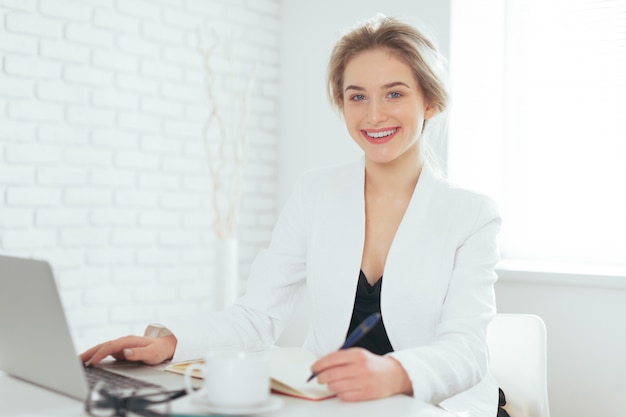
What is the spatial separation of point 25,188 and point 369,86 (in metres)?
1.58

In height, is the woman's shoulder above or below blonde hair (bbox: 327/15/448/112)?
below

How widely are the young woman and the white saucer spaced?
0.42 meters

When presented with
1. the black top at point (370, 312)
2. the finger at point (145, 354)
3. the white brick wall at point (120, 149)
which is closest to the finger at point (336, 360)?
the finger at point (145, 354)

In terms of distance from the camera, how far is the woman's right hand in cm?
140

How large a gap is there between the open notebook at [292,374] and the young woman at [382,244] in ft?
0.52

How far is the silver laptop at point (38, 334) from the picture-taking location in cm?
109

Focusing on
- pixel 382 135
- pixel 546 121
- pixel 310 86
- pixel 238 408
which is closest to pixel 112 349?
pixel 238 408

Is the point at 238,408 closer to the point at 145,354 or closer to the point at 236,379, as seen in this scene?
the point at 236,379

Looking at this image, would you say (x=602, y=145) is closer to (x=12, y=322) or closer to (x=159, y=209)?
(x=159, y=209)

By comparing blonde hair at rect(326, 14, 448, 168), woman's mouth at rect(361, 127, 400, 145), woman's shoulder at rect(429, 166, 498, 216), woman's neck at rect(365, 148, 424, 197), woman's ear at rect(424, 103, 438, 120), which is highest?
blonde hair at rect(326, 14, 448, 168)

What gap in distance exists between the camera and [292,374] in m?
1.27

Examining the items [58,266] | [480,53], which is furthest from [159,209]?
[480,53]

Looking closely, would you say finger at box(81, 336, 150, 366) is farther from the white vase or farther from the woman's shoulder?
the white vase

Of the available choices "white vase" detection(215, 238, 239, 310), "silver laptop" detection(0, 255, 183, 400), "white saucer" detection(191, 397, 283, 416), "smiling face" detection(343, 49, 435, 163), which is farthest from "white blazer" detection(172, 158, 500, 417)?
"white vase" detection(215, 238, 239, 310)
